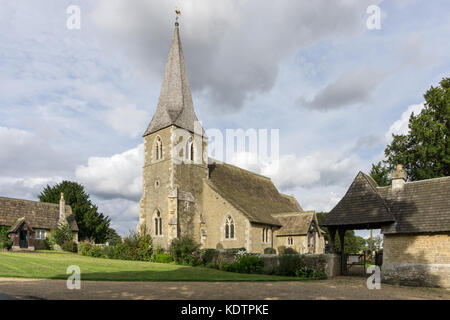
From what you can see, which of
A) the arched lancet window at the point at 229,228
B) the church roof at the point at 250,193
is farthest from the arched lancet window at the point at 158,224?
the arched lancet window at the point at 229,228

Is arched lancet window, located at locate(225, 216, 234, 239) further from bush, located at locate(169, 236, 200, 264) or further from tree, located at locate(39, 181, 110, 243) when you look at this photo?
tree, located at locate(39, 181, 110, 243)

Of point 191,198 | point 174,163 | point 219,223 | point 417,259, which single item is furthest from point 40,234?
point 417,259

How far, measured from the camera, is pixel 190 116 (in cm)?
3553

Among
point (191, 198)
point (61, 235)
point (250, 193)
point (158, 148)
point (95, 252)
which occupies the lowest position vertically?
point (95, 252)

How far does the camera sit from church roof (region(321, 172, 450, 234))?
17.9 meters

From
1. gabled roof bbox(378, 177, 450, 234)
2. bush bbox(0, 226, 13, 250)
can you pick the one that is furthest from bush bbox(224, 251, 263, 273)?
bush bbox(0, 226, 13, 250)

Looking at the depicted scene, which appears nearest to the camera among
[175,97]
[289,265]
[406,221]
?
[406,221]

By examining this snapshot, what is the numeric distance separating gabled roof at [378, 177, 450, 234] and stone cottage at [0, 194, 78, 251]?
3369 cm

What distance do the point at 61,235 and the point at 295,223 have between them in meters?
24.7

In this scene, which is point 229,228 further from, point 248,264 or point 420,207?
point 420,207

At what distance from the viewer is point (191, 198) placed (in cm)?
3309
